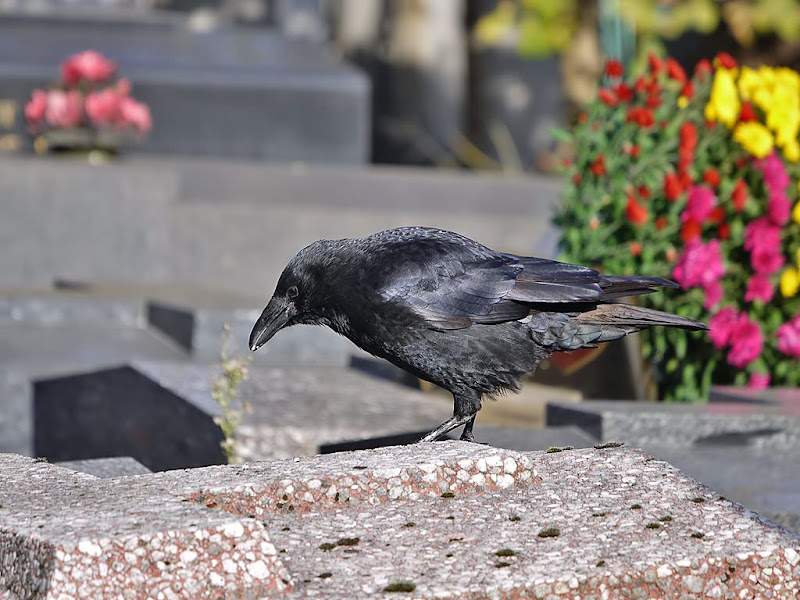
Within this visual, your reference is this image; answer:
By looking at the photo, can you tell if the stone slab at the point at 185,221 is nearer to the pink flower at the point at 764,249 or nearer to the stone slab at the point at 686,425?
the pink flower at the point at 764,249

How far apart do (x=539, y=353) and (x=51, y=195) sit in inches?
237

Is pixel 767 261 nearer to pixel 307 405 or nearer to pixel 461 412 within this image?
pixel 307 405

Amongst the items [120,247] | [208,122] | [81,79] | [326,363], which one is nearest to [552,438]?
[326,363]

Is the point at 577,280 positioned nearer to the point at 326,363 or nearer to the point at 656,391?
the point at 656,391

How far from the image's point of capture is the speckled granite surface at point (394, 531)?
8.45 feet

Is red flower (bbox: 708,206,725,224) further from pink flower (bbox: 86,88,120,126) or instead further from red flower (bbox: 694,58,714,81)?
pink flower (bbox: 86,88,120,126)

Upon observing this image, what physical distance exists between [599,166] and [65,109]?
4978 millimetres

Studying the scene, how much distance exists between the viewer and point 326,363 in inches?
291

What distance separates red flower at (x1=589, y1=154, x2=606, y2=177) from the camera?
591 centimetres

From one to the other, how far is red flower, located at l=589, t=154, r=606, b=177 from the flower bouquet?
4722 millimetres

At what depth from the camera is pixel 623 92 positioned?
20.0ft

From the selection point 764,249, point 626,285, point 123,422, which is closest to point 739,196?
point 764,249

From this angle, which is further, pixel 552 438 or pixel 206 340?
pixel 206 340

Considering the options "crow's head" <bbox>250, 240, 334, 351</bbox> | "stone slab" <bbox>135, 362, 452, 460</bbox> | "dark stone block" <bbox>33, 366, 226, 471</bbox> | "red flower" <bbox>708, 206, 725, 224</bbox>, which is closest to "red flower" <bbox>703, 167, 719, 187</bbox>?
"red flower" <bbox>708, 206, 725, 224</bbox>
